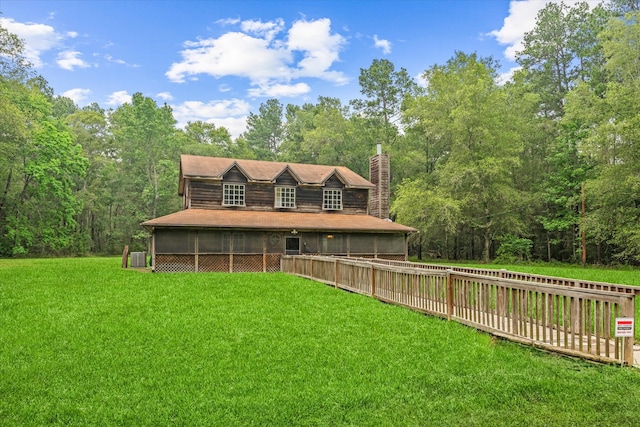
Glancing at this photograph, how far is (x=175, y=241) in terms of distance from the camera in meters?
20.2

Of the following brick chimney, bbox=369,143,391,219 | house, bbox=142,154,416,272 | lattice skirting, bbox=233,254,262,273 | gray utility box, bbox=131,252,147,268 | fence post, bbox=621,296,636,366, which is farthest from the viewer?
brick chimney, bbox=369,143,391,219

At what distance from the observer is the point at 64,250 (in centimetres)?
3947

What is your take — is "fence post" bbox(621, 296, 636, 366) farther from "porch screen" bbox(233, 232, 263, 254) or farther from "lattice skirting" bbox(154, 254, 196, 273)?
"lattice skirting" bbox(154, 254, 196, 273)

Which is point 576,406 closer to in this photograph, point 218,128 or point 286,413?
point 286,413

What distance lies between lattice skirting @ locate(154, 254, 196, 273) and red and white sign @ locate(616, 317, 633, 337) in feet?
59.5

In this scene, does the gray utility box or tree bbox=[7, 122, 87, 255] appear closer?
the gray utility box

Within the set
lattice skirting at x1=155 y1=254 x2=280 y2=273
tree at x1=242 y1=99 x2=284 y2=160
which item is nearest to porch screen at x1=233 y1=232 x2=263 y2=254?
lattice skirting at x1=155 y1=254 x2=280 y2=273

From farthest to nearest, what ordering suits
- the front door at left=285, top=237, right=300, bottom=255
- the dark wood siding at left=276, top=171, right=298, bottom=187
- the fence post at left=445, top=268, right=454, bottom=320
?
the dark wood siding at left=276, top=171, right=298, bottom=187, the front door at left=285, top=237, right=300, bottom=255, the fence post at left=445, top=268, right=454, bottom=320

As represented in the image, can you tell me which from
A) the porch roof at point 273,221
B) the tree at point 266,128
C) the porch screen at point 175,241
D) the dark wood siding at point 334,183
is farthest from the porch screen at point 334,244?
the tree at point 266,128

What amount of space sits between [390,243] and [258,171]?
917cm

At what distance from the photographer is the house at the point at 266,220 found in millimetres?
20453

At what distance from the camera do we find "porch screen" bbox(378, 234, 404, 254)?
23.8 metres

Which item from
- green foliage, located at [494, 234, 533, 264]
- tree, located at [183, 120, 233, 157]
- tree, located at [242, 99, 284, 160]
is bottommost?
green foliage, located at [494, 234, 533, 264]

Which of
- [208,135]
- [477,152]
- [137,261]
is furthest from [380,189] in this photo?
[208,135]
